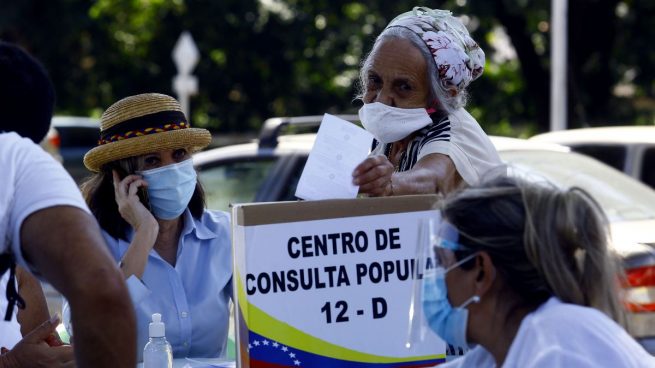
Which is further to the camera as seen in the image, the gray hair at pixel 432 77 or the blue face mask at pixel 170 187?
the blue face mask at pixel 170 187

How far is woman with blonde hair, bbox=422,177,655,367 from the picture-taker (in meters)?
2.08

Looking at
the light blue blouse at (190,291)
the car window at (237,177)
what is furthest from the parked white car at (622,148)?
the light blue blouse at (190,291)

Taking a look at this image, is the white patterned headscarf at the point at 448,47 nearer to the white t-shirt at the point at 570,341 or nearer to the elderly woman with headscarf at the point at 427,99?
the elderly woman with headscarf at the point at 427,99

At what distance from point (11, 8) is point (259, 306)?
21.5 metres

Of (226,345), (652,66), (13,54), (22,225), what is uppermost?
(13,54)

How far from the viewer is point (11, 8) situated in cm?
2291

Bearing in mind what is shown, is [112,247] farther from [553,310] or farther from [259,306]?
[553,310]

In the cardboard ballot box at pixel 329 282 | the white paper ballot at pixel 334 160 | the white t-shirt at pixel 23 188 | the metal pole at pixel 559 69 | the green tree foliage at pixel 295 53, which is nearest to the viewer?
the white t-shirt at pixel 23 188

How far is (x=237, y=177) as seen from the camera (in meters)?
6.65

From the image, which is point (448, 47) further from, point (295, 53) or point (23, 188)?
point (295, 53)

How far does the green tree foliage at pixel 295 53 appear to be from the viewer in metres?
18.1

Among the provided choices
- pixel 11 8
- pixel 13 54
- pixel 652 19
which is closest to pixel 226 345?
pixel 13 54

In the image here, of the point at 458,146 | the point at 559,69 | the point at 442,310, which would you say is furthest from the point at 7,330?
the point at 559,69

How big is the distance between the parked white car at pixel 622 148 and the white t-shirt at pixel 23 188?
5.51 meters
